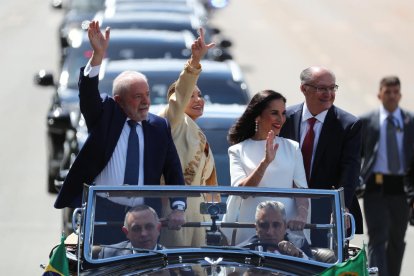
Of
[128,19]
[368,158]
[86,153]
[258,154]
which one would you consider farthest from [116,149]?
A: [128,19]

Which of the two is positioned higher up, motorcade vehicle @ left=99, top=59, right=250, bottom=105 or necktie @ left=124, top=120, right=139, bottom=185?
motorcade vehicle @ left=99, top=59, right=250, bottom=105

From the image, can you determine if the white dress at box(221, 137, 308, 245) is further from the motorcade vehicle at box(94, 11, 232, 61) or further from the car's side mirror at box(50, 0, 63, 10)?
the car's side mirror at box(50, 0, 63, 10)

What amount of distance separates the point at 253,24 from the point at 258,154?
35915mm

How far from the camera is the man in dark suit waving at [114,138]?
872 cm

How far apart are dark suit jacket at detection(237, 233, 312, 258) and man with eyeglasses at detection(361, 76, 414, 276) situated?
434 cm

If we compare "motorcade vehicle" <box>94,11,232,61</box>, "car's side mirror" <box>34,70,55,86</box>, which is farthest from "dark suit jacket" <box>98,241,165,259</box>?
"motorcade vehicle" <box>94,11,232,61</box>

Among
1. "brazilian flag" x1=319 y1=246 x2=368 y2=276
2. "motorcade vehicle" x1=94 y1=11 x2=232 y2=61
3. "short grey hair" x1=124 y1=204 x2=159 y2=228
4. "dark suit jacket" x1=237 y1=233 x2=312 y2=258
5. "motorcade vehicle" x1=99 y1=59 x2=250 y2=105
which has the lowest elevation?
"brazilian flag" x1=319 y1=246 x2=368 y2=276

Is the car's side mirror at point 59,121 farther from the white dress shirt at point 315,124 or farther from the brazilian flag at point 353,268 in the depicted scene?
the brazilian flag at point 353,268

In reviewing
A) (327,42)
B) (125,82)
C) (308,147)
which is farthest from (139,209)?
(327,42)

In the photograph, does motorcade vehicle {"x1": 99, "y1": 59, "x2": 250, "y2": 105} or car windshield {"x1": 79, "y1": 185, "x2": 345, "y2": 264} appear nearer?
car windshield {"x1": 79, "y1": 185, "x2": 345, "y2": 264}

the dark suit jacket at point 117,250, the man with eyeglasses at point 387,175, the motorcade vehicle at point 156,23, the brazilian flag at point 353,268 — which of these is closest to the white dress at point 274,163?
the dark suit jacket at point 117,250

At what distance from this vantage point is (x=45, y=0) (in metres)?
51.5

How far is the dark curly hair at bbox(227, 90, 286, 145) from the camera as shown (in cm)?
896

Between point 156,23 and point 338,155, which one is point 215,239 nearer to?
point 338,155
